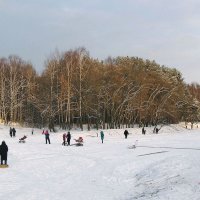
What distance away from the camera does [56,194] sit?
22.6 m

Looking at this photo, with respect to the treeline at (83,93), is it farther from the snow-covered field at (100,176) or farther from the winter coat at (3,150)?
the winter coat at (3,150)

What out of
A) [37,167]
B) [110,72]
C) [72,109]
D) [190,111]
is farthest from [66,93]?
[37,167]

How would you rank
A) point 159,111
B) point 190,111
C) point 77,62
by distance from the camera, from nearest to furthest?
point 77,62 → point 159,111 → point 190,111

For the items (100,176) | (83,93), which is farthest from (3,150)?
→ (83,93)

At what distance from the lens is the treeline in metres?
75.6

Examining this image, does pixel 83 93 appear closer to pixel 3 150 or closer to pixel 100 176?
pixel 3 150

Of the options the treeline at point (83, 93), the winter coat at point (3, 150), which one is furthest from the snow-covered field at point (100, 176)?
the treeline at point (83, 93)

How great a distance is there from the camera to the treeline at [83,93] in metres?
75.6

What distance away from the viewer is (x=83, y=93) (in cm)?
7531

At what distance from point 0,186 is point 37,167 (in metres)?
6.69

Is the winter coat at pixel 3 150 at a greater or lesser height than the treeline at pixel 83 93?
lesser

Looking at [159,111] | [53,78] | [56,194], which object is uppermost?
[53,78]

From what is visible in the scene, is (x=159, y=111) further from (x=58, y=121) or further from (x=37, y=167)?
(x=37, y=167)

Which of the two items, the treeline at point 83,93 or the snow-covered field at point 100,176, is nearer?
the snow-covered field at point 100,176
